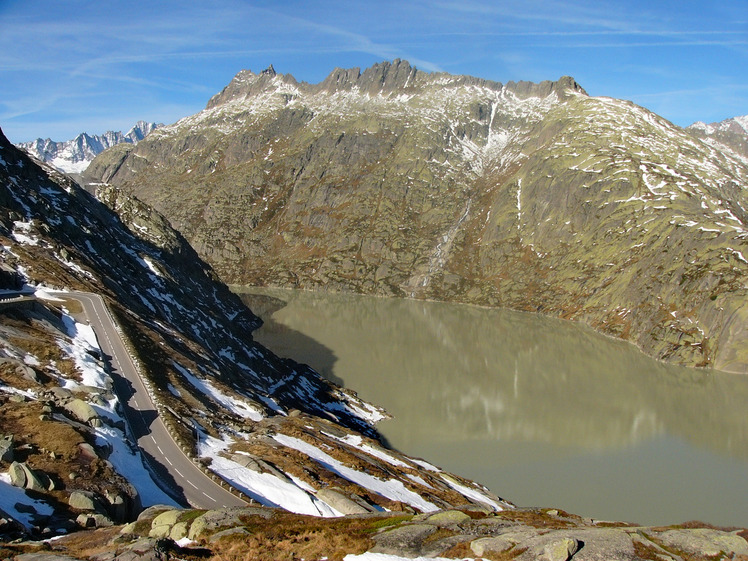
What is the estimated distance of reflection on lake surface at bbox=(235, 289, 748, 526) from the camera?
65688mm

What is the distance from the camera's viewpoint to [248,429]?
4712cm

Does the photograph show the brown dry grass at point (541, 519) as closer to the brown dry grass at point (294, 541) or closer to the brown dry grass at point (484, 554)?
the brown dry grass at point (484, 554)

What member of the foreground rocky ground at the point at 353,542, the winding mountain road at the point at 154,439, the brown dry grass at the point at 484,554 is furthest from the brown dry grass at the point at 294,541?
the winding mountain road at the point at 154,439

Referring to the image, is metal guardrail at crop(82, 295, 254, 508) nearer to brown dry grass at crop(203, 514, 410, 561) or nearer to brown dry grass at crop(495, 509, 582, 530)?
brown dry grass at crop(203, 514, 410, 561)

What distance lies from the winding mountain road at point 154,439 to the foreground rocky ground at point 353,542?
7670 millimetres

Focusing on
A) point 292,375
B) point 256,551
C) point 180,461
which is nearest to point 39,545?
point 256,551

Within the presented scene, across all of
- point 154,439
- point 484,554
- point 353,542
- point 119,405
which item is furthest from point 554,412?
point 353,542

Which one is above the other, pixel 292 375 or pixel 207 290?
pixel 207 290

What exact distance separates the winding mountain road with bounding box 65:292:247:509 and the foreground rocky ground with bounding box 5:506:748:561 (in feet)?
25.2

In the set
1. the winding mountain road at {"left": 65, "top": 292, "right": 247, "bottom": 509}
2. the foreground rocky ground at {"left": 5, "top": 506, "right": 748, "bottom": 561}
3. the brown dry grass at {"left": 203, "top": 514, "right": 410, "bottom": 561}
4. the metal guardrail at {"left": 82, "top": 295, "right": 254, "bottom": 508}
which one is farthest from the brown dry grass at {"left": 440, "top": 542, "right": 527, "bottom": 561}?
the metal guardrail at {"left": 82, "top": 295, "right": 254, "bottom": 508}

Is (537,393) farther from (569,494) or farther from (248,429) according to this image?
(248,429)

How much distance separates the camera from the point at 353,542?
20.9 meters

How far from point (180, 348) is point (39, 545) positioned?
46.4 m

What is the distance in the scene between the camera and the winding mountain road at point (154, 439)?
31203mm
